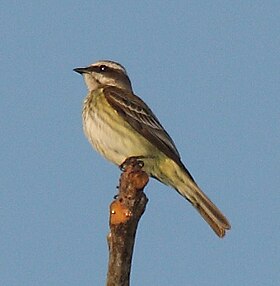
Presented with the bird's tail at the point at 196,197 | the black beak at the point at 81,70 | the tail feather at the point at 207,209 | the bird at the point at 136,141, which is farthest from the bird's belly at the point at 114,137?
the black beak at the point at 81,70

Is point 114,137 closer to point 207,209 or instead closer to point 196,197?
point 196,197

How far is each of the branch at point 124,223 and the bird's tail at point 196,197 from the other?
362cm

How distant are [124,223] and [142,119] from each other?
228 inches

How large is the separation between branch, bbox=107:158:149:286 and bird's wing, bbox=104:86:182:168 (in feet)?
14.6

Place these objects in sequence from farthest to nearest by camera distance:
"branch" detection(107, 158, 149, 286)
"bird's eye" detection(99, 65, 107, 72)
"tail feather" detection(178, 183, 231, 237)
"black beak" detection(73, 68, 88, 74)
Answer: "bird's eye" detection(99, 65, 107, 72), "black beak" detection(73, 68, 88, 74), "tail feather" detection(178, 183, 231, 237), "branch" detection(107, 158, 149, 286)

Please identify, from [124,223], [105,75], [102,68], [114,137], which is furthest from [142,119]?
[124,223]

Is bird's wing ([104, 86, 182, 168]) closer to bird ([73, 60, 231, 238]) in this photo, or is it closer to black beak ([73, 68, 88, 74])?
bird ([73, 60, 231, 238])

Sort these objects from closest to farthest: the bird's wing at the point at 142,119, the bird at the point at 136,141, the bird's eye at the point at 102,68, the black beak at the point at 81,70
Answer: the bird at the point at 136,141 < the bird's wing at the point at 142,119 < the black beak at the point at 81,70 < the bird's eye at the point at 102,68

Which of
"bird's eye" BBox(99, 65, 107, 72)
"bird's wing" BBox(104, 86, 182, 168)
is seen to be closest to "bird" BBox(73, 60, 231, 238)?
"bird's wing" BBox(104, 86, 182, 168)

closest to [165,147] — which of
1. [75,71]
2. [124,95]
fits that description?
[124,95]

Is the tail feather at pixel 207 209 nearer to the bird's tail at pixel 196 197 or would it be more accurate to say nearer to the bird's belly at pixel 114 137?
the bird's tail at pixel 196 197

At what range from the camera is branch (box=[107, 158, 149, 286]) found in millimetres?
6406

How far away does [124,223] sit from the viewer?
6.76m

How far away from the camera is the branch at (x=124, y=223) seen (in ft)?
21.0
